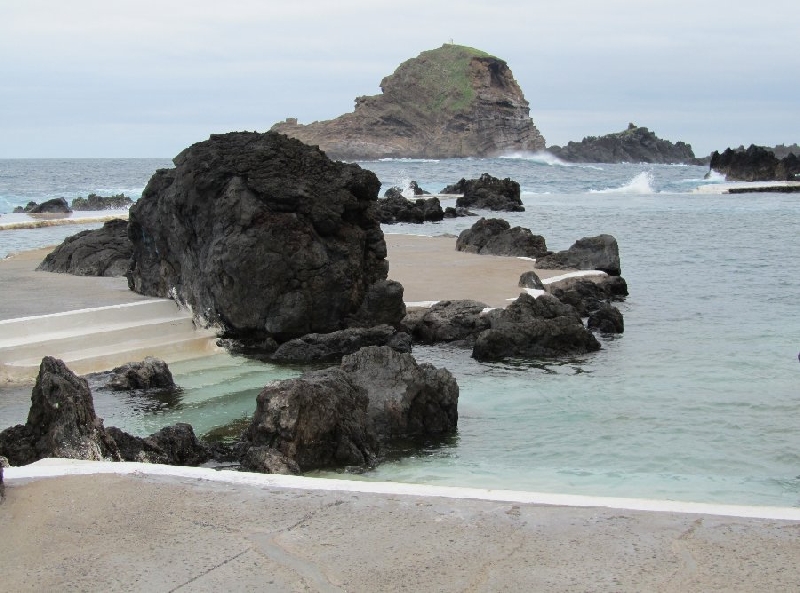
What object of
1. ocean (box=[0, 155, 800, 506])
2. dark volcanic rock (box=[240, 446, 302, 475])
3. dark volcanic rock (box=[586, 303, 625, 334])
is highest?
dark volcanic rock (box=[240, 446, 302, 475])

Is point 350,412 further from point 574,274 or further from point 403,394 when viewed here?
point 574,274

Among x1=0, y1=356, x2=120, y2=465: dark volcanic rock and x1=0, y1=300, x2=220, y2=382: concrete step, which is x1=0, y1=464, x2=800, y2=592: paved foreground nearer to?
x1=0, y1=356, x2=120, y2=465: dark volcanic rock

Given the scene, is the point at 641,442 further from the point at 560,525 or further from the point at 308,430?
the point at 560,525

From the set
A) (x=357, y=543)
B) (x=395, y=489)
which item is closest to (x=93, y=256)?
(x=395, y=489)

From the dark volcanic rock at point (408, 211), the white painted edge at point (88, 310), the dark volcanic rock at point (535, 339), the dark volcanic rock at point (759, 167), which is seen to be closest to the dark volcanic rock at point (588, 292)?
the dark volcanic rock at point (535, 339)

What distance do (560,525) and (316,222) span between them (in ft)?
28.1

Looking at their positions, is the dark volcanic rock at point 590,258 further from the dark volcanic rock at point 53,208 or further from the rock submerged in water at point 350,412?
the dark volcanic rock at point 53,208

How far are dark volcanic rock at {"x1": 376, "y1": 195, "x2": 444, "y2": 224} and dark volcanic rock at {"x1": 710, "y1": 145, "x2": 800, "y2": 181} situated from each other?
4361 cm

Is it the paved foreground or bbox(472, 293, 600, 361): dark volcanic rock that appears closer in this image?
the paved foreground

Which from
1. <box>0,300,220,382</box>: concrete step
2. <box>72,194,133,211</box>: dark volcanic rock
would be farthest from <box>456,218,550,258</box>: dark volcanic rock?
<box>72,194,133,211</box>: dark volcanic rock

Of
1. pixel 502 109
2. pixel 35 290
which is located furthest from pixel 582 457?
pixel 502 109

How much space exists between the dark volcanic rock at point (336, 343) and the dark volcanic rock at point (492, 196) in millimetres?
32022

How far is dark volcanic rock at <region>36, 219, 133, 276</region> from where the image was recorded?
16.0 metres

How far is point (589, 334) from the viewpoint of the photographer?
1192 cm
